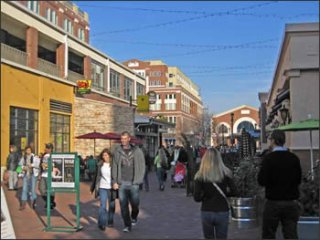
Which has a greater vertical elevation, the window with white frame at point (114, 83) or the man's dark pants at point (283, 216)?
the window with white frame at point (114, 83)

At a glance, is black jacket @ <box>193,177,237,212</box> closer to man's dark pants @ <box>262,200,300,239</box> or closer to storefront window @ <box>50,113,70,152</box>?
man's dark pants @ <box>262,200,300,239</box>

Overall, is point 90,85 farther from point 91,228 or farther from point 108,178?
point 108,178

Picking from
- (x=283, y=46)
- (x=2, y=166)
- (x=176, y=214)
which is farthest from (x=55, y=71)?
(x=283, y=46)

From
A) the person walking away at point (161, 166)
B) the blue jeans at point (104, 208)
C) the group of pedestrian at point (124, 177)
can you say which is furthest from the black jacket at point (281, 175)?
the person walking away at point (161, 166)

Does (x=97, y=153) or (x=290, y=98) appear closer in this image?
(x=97, y=153)

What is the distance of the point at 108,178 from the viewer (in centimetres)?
826

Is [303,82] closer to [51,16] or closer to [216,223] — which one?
[216,223]

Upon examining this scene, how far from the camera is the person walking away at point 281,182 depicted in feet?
17.4

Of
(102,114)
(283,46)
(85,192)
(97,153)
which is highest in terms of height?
(283,46)

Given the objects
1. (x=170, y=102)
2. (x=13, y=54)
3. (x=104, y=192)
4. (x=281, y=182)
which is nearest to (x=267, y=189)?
(x=281, y=182)

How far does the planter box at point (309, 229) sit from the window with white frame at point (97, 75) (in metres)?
4.16

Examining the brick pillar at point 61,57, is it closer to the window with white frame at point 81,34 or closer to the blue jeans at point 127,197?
the window with white frame at point 81,34

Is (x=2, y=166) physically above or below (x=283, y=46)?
below

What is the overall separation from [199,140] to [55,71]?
3572 centimetres
